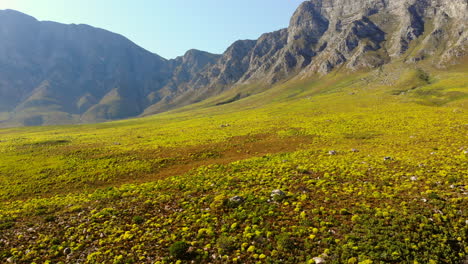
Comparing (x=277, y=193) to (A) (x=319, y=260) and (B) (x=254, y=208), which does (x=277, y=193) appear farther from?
(A) (x=319, y=260)

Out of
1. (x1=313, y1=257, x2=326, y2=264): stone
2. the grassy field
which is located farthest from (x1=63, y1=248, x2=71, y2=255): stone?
(x1=313, y1=257, x2=326, y2=264): stone

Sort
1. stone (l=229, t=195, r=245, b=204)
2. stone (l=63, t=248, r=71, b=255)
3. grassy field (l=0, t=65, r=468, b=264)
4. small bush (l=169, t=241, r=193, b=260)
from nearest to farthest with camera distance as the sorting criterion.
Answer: grassy field (l=0, t=65, r=468, b=264)
small bush (l=169, t=241, r=193, b=260)
stone (l=63, t=248, r=71, b=255)
stone (l=229, t=195, r=245, b=204)

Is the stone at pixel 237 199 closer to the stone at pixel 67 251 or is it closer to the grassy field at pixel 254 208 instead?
the grassy field at pixel 254 208

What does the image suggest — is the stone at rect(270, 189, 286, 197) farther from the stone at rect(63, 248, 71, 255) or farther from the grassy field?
the stone at rect(63, 248, 71, 255)

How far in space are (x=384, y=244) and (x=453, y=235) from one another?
14.6ft

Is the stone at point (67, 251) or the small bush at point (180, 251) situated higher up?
the stone at point (67, 251)

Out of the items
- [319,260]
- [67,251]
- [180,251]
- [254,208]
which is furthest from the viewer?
[254,208]

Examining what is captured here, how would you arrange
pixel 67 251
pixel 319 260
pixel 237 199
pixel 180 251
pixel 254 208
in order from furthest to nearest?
pixel 237 199 < pixel 254 208 < pixel 67 251 < pixel 180 251 < pixel 319 260

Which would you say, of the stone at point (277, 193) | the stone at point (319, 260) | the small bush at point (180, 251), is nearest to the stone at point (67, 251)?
the small bush at point (180, 251)

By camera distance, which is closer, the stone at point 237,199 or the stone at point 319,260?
the stone at point 319,260

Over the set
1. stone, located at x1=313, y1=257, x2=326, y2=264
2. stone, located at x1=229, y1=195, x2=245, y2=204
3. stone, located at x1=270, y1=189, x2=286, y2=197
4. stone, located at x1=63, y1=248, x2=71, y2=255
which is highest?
stone, located at x1=63, y1=248, x2=71, y2=255

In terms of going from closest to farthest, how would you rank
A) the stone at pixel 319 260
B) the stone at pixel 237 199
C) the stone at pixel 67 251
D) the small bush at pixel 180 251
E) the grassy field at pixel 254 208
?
the stone at pixel 319 260 < the grassy field at pixel 254 208 < the small bush at pixel 180 251 < the stone at pixel 67 251 < the stone at pixel 237 199

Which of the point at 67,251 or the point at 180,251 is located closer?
the point at 180,251

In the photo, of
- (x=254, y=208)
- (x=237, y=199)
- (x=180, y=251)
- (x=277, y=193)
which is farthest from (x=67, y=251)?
(x=277, y=193)
